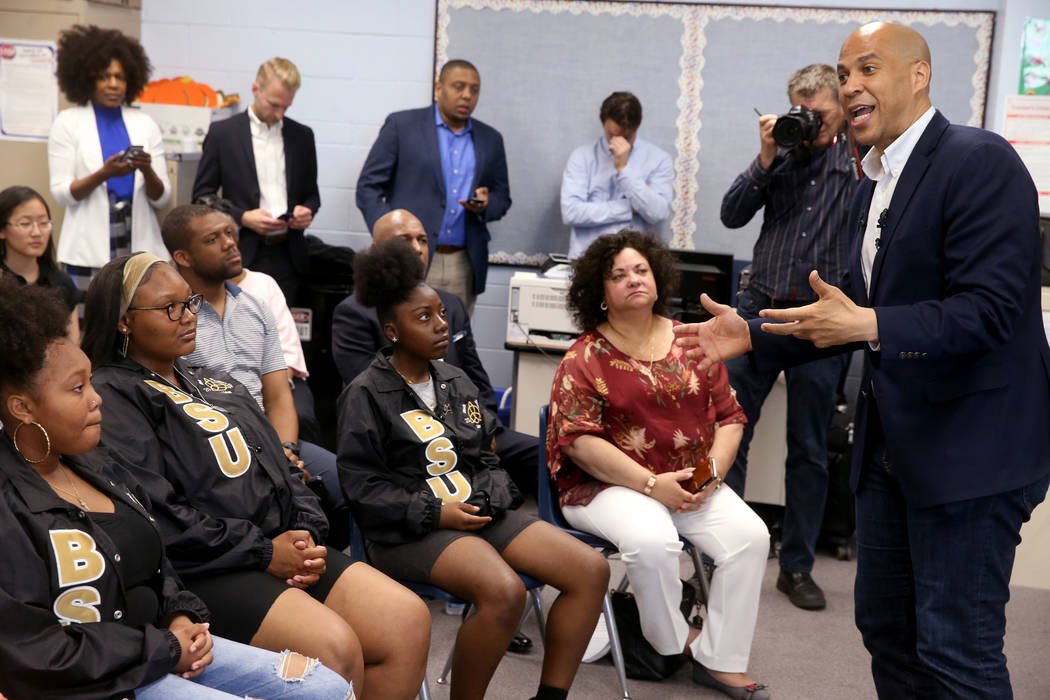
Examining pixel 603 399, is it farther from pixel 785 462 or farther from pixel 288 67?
pixel 288 67

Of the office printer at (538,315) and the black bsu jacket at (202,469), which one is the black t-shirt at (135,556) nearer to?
the black bsu jacket at (202,469)

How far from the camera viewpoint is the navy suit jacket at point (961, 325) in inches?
64.5

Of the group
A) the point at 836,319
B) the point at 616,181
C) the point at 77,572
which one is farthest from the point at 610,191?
the point at 77,572

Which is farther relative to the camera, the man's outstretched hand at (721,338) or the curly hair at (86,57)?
the curly hair at (86,57)

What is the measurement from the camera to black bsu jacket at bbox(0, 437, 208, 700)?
→ 1.50m

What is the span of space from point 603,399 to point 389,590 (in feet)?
2.75

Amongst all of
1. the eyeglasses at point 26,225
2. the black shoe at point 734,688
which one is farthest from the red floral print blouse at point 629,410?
the eyeglasses at point 26,225

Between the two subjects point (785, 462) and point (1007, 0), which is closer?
point (785, 462)

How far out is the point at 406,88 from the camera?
16.5 feet

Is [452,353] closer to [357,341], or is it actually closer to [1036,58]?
[357,341]

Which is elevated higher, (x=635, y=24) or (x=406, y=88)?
(x=635, y=24)

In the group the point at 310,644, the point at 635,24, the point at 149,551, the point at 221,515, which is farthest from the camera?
the point at 635,24

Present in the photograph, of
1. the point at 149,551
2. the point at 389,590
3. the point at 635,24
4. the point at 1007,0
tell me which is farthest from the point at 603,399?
the point at 1007,0

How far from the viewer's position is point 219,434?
6.93 feet
